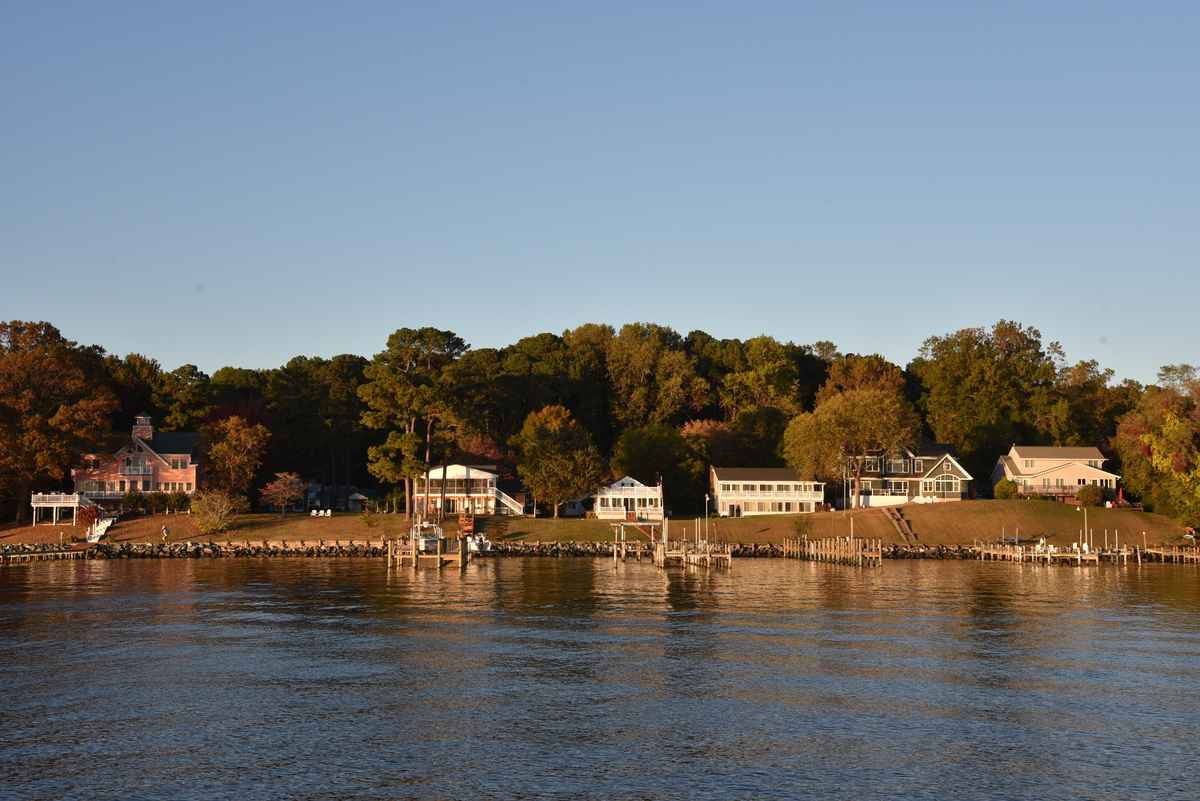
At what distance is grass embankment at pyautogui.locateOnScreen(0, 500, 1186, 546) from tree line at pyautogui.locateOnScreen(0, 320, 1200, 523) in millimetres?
4068

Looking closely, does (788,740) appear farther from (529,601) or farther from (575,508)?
(575,508)

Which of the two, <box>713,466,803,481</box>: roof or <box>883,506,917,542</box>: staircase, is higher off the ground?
<box>713,466,803,481</box>: roof

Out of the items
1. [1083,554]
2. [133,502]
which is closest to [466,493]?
[133,502]

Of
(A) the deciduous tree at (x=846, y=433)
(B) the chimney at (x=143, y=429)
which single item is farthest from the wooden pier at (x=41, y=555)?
(A) the deciduous tree at (x=846, y=433)

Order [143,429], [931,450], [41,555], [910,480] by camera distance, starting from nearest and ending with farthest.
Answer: [41,555] → [143,429] → [910,480] → [931,450]

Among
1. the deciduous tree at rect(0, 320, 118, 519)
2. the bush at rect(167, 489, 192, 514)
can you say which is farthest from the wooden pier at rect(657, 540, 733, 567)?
the deciduous tree at rect(0, 320, 118, 519)

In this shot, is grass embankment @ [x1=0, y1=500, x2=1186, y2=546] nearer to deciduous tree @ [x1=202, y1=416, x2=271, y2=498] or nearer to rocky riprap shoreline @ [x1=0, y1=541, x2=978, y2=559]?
rocky riprap shoreline @ [x1=0, y1=541, x2=978, y2=559]

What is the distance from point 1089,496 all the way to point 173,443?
94.1m

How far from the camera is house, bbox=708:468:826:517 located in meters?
110

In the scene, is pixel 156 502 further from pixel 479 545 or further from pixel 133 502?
pixel 479 545

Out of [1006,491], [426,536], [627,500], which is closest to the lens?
[426,536]

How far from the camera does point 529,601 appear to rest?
57344 mm

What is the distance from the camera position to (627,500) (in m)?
106

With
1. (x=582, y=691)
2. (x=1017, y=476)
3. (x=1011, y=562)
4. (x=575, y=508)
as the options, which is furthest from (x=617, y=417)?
(x=582, y=691)
